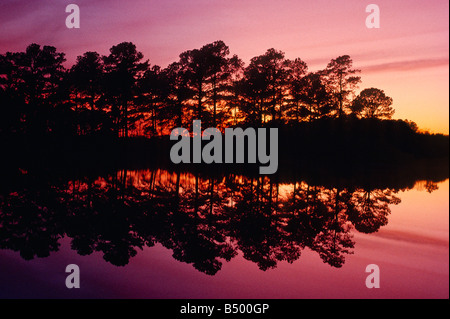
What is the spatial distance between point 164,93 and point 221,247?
33.8 metres

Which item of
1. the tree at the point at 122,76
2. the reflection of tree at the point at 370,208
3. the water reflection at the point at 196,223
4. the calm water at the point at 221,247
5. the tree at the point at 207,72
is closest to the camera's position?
the calm water at the point at 221,247

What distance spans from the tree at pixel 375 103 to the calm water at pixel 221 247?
32.3 meters

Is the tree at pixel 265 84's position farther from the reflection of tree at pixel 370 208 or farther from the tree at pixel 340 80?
the reflection of tree at pixel 370 208

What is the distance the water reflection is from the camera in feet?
17.3

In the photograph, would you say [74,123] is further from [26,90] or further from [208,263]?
[208,263]

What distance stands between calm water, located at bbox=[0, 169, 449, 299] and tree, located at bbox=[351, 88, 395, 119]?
106ft

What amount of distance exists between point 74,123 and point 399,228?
121 feet

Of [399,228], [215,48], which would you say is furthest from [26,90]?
[399,228]

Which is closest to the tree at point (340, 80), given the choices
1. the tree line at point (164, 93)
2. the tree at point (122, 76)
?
the tree line at point (164, 93)

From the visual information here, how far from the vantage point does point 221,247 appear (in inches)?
212

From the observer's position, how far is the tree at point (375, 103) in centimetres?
3862

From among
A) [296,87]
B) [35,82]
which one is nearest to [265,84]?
[296,87]

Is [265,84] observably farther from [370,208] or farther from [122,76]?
[370,208]

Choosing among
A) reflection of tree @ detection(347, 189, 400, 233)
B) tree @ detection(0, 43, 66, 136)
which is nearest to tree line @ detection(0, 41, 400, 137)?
tree @ detection(0, 43, 66, 136)
